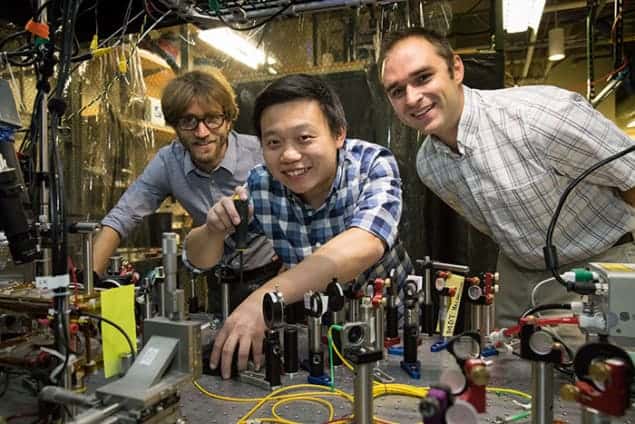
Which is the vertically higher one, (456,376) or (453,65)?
(453,65)

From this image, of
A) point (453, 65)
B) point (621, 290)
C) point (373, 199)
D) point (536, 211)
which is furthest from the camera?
point (453, 65)

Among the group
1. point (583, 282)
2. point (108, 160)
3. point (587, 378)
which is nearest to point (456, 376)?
point (587, 378)

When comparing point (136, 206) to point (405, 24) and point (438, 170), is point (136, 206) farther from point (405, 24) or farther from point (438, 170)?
point (405, 24)

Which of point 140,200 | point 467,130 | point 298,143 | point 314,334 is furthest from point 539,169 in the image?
point 140,200

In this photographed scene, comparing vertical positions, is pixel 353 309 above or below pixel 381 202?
below

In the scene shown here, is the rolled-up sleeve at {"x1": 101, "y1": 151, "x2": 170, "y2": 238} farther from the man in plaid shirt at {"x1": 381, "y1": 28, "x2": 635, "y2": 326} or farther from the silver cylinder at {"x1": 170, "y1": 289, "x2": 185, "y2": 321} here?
the silver cylinder at {"x1": 170, "y1": 289, "x2": 185, "y2": 321}

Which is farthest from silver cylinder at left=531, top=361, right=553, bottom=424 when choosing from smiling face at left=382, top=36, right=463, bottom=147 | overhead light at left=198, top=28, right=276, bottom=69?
overhead light at left=198, top=28, right=276, bottom=69

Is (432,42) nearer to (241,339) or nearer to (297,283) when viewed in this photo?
(297,283)

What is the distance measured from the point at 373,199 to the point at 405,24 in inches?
48.6

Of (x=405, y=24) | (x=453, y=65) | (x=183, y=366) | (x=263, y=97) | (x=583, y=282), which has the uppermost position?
(x=405, y=24)

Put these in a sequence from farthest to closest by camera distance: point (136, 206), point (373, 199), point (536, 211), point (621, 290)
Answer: point (136, 206) → point (536, 211) → point (373, 199) → point (621, 290)

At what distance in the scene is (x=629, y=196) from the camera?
4.28 feet

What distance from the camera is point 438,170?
1.53 metres

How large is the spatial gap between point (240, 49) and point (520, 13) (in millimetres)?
1442
